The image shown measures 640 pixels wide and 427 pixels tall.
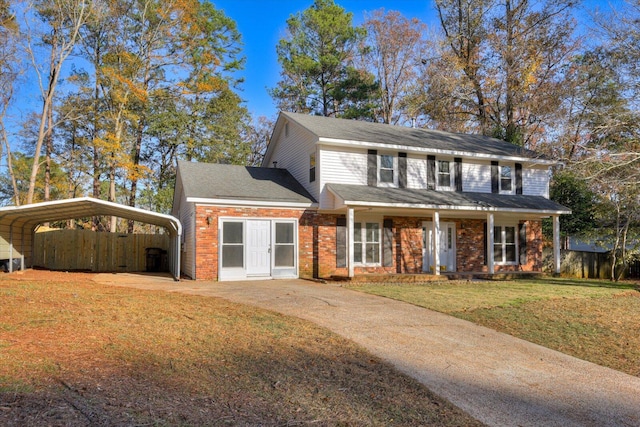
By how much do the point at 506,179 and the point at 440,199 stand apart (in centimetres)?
470

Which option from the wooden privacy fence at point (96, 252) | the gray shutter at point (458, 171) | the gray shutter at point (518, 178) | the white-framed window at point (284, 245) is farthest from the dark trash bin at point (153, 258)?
the gray shutter at point (518, 178)

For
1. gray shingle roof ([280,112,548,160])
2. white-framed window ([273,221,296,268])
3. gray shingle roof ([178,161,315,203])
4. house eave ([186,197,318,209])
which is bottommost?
white-framed window ([273,221,296,268])

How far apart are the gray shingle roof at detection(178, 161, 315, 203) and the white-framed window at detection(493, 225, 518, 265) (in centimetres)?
811

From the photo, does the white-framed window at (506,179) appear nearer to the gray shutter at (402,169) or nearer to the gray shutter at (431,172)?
the gray shutter at (431,172)

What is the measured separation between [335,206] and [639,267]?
14439 millimetres

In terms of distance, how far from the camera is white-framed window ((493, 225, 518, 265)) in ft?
60.5

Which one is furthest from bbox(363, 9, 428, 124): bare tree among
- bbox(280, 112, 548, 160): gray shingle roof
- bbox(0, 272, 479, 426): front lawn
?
bbox(0, 272, 479, 426): front lawn

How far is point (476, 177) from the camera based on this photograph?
18.5m

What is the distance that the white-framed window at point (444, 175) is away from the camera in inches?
703

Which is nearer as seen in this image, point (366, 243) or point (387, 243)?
point (366, 243)

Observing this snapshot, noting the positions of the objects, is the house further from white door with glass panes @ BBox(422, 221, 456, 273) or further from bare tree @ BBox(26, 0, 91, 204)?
bare tree @ BBox(26, 0, 91, 204)

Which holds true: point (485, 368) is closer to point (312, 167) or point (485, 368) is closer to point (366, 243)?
point (366, 243)

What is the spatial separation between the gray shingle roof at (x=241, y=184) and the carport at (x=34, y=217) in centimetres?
160

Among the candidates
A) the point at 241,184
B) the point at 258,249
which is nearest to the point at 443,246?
the point at 258,249
